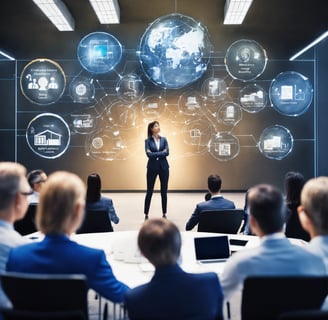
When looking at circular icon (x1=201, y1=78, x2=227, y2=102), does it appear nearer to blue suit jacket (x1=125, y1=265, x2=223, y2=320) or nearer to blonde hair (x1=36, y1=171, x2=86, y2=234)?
blonde hair (x1=36, y1=171, x2=86, y2=234)

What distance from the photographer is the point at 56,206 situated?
5.02ft

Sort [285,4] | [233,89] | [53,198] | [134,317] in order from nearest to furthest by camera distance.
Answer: [134,317] → [53,198] → [285,4] → [233,89]

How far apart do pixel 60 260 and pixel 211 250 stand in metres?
0.88

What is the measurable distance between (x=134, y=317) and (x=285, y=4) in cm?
763

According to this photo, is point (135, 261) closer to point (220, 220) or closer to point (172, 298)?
point (172, 298)

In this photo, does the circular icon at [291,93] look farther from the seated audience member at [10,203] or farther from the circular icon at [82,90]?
the seated audience member at [10,203]

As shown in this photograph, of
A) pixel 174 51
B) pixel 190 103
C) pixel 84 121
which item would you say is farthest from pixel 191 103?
pixel 84 121

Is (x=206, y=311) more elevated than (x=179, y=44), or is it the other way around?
(x=179, y=44)

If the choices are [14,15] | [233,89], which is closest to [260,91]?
[233,89]

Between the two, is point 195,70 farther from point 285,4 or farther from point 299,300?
point 299,300

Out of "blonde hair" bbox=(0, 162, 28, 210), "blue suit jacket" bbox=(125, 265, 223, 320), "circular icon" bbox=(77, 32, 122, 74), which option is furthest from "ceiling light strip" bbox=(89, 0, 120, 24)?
"blue suit jacket" bbox=(125, 265, 223, 320)

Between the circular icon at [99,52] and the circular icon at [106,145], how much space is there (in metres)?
1.34

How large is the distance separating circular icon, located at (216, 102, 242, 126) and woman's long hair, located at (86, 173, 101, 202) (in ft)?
→ 18.7

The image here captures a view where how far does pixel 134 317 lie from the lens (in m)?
1.32
